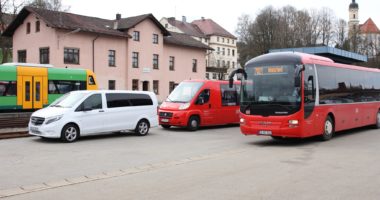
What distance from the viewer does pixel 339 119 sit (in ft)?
54.4

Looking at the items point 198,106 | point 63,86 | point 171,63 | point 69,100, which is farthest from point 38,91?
point 171,63

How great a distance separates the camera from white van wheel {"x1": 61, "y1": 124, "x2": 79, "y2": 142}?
14852 mm

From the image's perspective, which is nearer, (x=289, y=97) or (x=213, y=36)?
(x=289, y=97)

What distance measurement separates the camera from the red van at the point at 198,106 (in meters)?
19.9

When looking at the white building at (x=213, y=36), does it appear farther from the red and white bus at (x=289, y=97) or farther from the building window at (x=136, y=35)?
the red and white bus at (x=289, y=97)

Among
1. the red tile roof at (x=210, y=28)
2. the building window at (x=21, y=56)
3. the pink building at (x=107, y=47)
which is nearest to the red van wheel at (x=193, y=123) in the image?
the pink building at (x=107, y=47)

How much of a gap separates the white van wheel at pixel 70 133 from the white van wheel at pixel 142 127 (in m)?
2.84

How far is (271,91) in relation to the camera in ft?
46.8

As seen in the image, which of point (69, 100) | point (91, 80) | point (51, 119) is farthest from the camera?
point (91, 80)

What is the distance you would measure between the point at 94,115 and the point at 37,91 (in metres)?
13.3

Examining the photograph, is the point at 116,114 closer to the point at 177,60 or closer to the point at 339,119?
the point at 339,119

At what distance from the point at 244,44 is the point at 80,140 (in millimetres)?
74189

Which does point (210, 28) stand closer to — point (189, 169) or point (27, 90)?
point (27, 90)

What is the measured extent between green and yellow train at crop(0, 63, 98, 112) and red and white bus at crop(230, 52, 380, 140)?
1581cm
